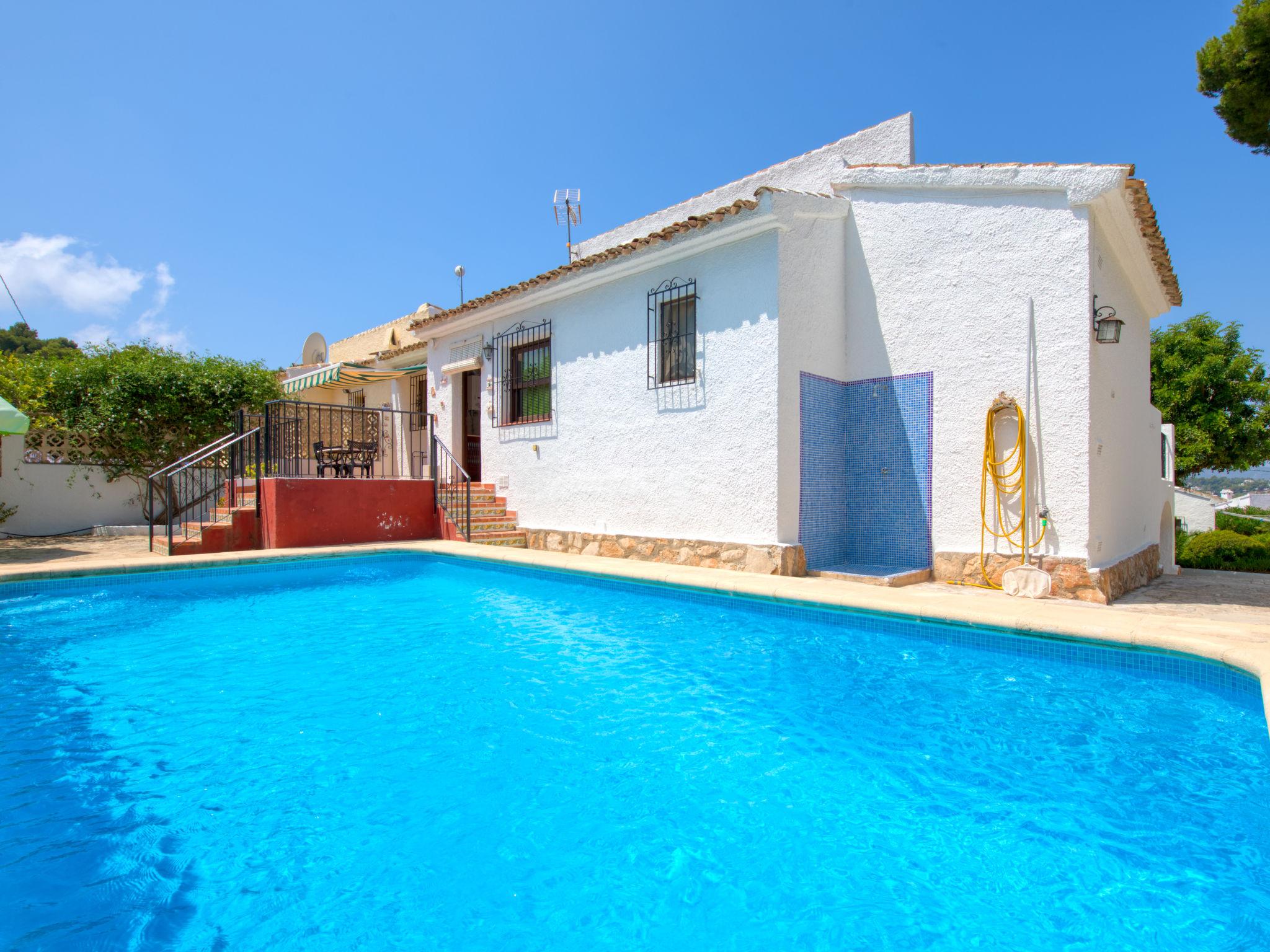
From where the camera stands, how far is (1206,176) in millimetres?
10672

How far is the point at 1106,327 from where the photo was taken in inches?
257

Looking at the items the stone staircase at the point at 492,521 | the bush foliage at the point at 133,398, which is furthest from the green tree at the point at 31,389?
the stone staircase at the point at 492,521

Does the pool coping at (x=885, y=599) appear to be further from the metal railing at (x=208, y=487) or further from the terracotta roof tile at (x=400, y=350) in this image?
the terracotta roof tile at (x=400, y=350)

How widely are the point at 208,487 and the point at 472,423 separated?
207 inches

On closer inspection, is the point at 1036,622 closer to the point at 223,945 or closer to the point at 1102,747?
the point at 1102,747

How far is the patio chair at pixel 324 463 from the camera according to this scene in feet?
34.8

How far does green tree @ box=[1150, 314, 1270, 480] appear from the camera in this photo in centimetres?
2030

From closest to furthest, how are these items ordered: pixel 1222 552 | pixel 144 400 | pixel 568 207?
pixel 144 400 → pixel 1222 552 → pixel 568 207

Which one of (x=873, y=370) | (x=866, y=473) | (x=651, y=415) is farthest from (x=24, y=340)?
(x=866, y=473)

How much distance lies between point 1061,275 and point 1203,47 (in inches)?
136

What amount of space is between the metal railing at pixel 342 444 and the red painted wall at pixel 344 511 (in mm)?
275

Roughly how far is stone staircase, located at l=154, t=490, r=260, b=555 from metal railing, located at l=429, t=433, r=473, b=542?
2789 millimetres

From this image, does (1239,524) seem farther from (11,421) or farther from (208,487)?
(11,421)

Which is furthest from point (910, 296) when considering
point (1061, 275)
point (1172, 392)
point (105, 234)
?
point (1172, 392)
